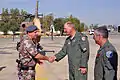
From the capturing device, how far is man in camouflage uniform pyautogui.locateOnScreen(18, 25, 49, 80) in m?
6.03

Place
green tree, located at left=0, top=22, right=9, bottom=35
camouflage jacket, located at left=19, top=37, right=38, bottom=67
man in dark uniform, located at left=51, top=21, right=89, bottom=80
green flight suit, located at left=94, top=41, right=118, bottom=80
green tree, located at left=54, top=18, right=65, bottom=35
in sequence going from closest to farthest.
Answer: green flight suit, located at left=94, top=41, right=118, bottom=80
camouflage jacket, located at left=19, top=37, right=38, bottom=67
man in dark uniform, located at left=51, top=21, right=89, bottom=80
green tree, located at left=54, top=18, right=65, bottom=35
green tree, located at left=0, top=22, right=9, bottom=35

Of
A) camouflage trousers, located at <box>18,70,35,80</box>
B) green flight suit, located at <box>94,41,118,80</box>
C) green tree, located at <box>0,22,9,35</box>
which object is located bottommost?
green tree, located at <box>0,22,9,35</box>

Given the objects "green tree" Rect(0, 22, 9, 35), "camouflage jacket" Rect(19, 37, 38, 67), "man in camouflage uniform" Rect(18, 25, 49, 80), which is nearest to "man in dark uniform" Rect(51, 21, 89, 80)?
"man in camouflage uniform" Rect(18, 25, 49, 80)

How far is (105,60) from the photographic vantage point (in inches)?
192

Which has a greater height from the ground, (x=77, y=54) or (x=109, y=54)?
(x=109, y=54)

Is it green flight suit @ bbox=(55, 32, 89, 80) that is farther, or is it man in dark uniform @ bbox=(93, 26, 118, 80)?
green flight suit @ bbox=(55, 32, 89, 80)

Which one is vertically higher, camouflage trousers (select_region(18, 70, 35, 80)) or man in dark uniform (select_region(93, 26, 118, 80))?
man in dark uniform (select_region(93, 26, 118, 80))

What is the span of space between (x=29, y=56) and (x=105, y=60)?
5.71 ft

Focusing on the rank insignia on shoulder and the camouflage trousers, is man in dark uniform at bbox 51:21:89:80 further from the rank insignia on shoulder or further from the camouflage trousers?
the rank insignia on shoulder

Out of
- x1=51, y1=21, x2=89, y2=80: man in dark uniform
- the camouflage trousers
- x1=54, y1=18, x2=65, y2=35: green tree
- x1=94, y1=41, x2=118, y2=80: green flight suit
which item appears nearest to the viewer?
x1=94, y1=41, x2=118, y2=80: green flight suit

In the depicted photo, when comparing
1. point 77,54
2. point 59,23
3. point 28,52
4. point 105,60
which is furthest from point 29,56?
point 59,23

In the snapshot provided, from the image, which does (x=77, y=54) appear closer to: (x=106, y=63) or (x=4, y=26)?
(x=106, y=63)

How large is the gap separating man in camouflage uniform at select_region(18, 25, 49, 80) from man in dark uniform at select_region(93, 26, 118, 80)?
1.39 m

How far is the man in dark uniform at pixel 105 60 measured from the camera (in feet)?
15.8
